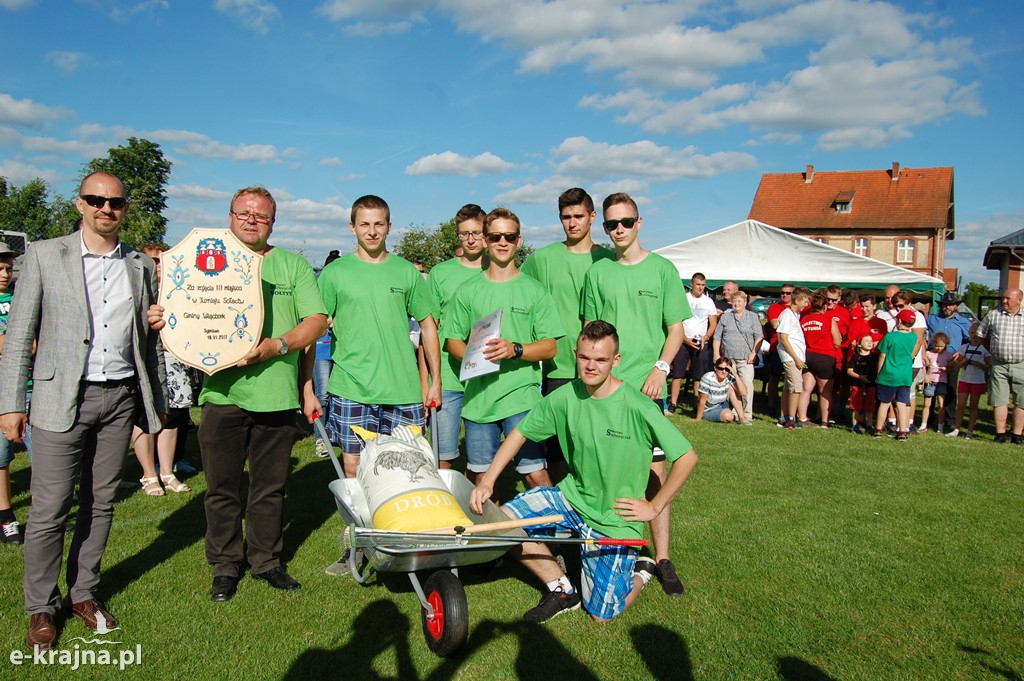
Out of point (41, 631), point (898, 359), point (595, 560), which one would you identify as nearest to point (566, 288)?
point (595, 560)

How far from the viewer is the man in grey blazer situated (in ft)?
11.1

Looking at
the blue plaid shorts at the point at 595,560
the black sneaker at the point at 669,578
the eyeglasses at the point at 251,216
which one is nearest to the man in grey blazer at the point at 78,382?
the eyeglasses at the point at 251,216

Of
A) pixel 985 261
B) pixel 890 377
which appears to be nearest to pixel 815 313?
pixel 890 377

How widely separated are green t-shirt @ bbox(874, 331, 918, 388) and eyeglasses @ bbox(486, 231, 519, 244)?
23.7ft

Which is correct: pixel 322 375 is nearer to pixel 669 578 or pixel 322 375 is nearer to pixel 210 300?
pixel 210 300

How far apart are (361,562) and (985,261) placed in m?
32.5

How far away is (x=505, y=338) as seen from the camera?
14.1ft

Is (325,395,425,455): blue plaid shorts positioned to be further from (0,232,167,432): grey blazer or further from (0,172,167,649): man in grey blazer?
(0,232,167,432): grey blazer

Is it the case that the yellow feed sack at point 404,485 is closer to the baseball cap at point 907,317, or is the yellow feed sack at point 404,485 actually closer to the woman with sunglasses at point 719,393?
the woman with sunglasses at point 719,393

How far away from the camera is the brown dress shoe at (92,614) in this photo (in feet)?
11.6

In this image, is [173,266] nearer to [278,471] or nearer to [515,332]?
[278,471]

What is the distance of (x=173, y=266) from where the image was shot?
3.74 meters

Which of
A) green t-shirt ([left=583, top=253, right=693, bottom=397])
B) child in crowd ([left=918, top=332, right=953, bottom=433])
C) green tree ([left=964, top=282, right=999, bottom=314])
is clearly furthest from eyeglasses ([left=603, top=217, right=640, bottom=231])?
green tree ([left=964, top=282, right=999, bottom=314])

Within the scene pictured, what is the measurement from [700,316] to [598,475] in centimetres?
803
